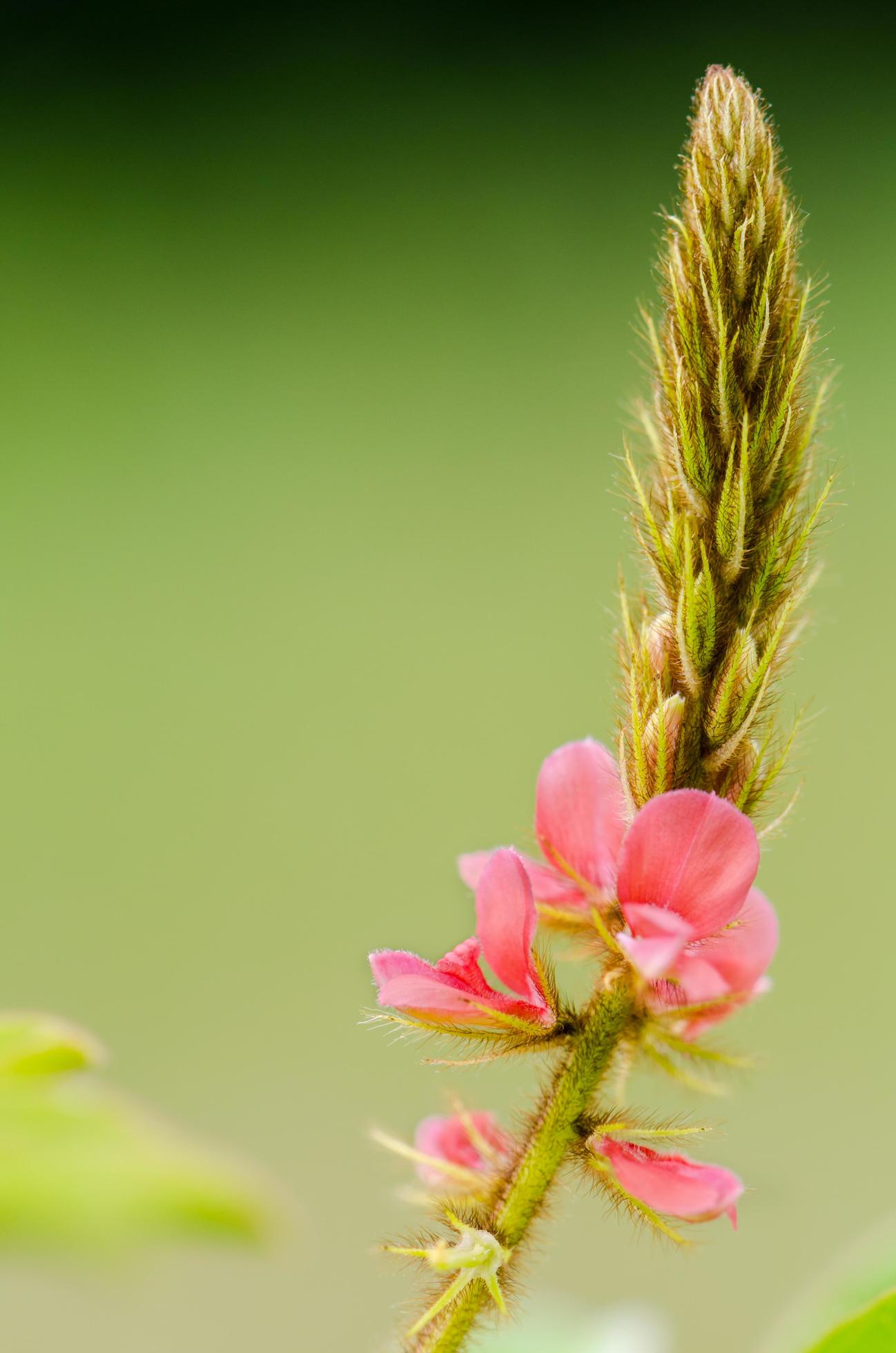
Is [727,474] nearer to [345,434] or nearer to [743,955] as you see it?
[743,955]

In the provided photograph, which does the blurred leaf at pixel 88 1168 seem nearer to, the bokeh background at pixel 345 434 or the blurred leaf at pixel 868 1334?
the blurred leaf at pixel 868 1334

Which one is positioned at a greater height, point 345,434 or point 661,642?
point 345,434

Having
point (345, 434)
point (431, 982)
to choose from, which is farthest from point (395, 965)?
point (345, 434)

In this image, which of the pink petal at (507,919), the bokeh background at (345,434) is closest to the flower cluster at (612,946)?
the pink petal at (507,919)

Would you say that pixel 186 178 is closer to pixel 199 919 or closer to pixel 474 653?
pixel 474 653

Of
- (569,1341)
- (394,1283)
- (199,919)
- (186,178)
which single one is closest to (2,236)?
(186,178)
